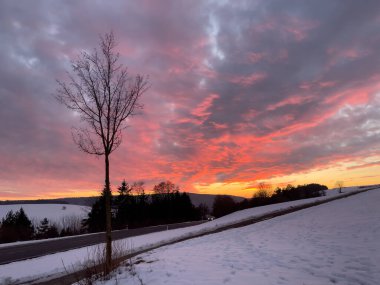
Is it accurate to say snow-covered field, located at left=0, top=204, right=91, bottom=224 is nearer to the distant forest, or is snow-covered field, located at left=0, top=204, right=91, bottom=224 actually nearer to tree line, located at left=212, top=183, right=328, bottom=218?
the distant forest

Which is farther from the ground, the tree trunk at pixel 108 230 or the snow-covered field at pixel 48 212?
the snow-covered field at pixel 48 212

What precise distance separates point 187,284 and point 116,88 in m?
7.14

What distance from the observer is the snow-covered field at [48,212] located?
83188 mm

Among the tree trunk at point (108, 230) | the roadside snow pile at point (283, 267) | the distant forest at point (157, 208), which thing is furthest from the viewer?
the distant forest at point (157, 208)

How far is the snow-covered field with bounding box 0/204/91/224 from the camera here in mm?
83188

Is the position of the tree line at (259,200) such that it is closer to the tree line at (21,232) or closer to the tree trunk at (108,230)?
the tree line at (21,232)

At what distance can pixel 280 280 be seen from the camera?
27.1ft

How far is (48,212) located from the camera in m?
90.9

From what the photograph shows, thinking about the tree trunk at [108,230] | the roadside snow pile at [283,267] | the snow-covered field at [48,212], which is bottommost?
the roadside snow pile at [283,267]

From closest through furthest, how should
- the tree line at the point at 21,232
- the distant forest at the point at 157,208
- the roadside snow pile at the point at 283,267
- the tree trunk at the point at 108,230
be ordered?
the roadside snow pile at the point at 283,267
the tree trunk at the point at 108,230
the tree line at the point at 21,232
the distant forest at the point at 157,208

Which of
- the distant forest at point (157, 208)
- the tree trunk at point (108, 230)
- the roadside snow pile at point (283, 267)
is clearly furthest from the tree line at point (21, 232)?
the roadside snow pile at point (283, 267)

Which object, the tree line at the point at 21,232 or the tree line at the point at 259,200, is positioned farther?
the tree line at the point at 259,200

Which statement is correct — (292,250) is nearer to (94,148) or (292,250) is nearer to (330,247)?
(330,247)

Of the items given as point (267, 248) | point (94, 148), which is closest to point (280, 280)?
point (267, 248)
